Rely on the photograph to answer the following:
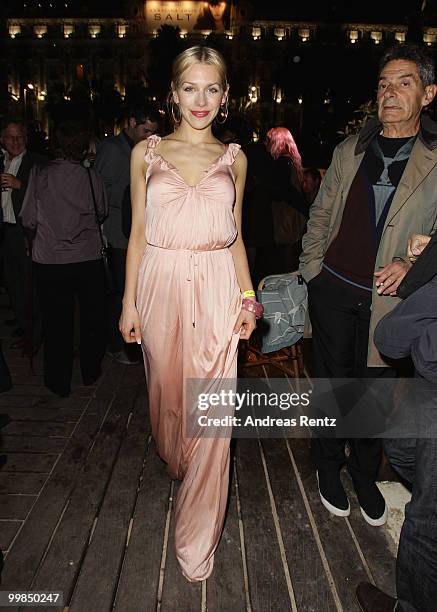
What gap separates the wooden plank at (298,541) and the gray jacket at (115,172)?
2.82m

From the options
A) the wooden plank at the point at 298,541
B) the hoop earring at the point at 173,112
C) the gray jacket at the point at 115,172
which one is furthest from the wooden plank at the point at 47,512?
the hoop earring at the point at 173,112

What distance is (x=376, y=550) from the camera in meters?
2.80

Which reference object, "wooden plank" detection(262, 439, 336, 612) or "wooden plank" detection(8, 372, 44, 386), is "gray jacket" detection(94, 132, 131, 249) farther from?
"wooden plank" detection(262, 439, 336, 612)

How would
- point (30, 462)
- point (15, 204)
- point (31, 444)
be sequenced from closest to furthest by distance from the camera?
point (30, 462)
point (31, 444)
point (15, 204)

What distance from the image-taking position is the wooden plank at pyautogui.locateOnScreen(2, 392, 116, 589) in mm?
2598

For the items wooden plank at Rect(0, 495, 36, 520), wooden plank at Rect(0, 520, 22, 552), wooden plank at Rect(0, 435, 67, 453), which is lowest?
wooden plank at Rect(0, 435, 67, 453)

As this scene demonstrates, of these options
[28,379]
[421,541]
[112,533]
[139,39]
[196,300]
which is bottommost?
[28,379]

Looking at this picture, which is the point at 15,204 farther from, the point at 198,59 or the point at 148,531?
the point at 148,531

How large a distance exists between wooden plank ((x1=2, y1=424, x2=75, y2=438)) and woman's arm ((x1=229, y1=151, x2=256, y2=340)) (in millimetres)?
2092

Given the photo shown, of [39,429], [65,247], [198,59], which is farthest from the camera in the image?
[65,247]

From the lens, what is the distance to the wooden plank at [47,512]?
8.52 ft

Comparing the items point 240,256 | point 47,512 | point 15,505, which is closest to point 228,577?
point 47,512

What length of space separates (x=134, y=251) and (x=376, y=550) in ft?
7.11

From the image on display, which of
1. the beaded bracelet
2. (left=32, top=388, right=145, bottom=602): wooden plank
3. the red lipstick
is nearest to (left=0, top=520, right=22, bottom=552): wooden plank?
(left=32, top=388, right=145, bottom=602): wooden plank
